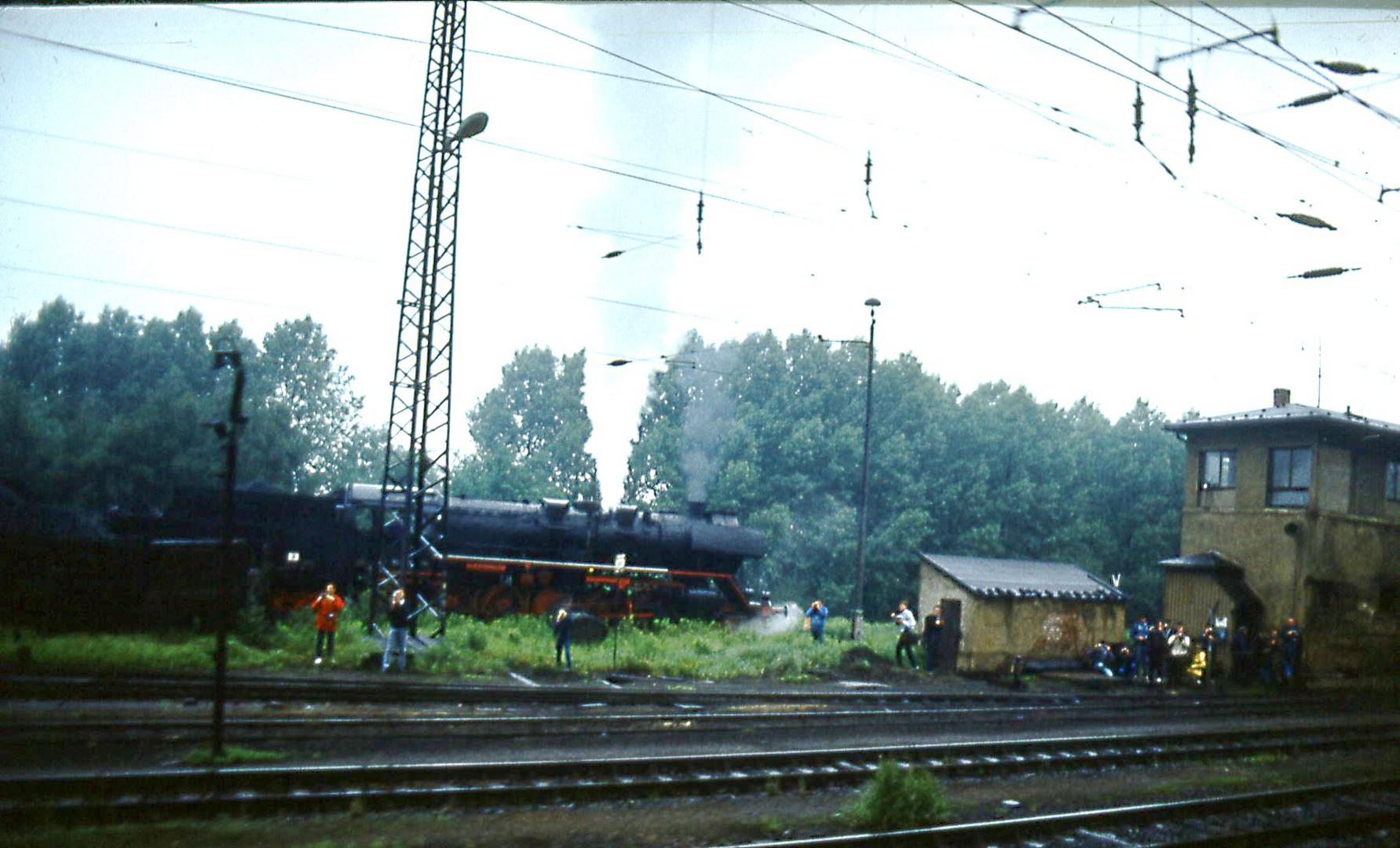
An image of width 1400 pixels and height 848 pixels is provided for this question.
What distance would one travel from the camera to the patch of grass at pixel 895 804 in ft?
31.2

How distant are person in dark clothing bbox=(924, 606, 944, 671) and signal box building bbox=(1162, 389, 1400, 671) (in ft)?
28.7

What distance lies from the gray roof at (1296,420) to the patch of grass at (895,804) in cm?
2279

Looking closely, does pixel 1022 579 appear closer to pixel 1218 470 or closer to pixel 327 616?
pixel 1218 470

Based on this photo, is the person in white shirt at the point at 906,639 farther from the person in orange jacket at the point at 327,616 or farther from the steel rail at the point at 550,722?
the person in orange jacket at the point at 327,616

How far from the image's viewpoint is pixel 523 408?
201 feet

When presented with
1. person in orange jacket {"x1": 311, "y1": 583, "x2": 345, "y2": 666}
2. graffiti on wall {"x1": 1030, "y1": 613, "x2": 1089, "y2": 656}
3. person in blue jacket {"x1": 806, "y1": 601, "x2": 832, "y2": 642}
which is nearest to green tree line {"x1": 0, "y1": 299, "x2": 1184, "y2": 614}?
person in blue jacket {"x1": 806, "y1": 601, "x2": 832, "y2": 642}

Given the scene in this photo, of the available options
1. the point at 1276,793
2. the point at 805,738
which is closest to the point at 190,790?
the point at 805,738

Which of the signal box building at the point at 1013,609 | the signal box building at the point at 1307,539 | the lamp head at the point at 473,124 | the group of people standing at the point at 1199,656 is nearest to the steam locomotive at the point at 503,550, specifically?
the signal box building at the point at 1013,609

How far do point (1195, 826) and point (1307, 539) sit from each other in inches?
811

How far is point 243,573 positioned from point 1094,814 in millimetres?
16887

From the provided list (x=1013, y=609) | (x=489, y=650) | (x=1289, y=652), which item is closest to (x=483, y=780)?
(x=489, y=650)

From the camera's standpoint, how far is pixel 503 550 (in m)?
28.8

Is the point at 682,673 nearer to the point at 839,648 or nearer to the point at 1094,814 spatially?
the point at 839,648

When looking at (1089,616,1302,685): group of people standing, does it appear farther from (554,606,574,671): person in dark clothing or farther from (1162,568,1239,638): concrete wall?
(554,606,574,671): person in dark clothing
